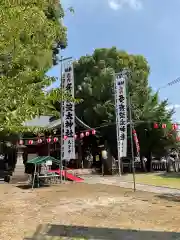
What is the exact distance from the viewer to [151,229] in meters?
6.59

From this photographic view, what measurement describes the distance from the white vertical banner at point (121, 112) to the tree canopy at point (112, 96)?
3157 millimetres

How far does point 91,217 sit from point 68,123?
37.5ft

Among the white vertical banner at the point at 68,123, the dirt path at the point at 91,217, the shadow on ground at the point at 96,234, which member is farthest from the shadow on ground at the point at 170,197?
the white vertical banner at the point at 68,123

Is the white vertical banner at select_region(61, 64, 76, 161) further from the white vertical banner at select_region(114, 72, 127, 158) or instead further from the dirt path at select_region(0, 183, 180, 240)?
the dirt path at select_region(0, 183, 180, 240)

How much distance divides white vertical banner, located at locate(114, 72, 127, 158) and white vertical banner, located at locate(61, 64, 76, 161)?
12.1 ft

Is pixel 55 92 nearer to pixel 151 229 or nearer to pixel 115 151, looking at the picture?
pixel 151 229

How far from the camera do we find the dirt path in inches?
248

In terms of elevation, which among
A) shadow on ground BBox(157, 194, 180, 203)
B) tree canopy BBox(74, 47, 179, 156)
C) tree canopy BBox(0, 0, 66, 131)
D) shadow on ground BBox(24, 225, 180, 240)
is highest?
tree canopy BBox(74, 47, 179, 156)

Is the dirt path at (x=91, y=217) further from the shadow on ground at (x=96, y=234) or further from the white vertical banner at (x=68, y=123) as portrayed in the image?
the white vertical banner at (x=68, y=123)

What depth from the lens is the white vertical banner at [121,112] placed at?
67.5ft

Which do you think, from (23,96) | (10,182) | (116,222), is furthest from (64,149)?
(23,96)

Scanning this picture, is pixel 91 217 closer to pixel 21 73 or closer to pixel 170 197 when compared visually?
pixel 21 73

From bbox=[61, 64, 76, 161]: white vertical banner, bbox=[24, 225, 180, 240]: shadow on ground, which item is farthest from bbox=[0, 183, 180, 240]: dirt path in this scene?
bbox=[61, 64, 76, 161]: white vertical banner

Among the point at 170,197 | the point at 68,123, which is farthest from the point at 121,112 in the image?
the point at 170,197
